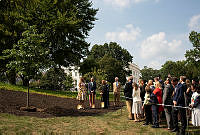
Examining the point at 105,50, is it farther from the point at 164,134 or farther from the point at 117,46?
the point at 164,134

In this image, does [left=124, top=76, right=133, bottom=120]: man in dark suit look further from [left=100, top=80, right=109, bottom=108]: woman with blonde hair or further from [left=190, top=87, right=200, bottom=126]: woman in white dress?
[left=100, top=80, right=109, bottom=108]: woman with blonde hair

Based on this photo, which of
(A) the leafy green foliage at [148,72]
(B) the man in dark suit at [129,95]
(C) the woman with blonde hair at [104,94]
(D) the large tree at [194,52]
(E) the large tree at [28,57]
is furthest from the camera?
(A) the leafy green foliage at [148,72]

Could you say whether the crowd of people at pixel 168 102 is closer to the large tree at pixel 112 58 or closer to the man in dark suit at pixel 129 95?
the man in dark suit at pixel 129 95

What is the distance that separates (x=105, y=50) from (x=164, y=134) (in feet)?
195

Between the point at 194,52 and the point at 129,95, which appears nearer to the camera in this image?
the point at 129,95

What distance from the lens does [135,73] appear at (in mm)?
134000

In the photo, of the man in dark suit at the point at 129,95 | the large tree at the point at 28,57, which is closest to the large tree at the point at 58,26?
the large tree at the point at 28,57

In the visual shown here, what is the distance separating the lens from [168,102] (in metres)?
8.61

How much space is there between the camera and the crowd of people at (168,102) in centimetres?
786

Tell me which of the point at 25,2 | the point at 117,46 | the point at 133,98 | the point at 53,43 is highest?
the point at 117,46

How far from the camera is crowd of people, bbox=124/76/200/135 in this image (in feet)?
25.8

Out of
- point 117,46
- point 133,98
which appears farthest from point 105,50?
point 133,98

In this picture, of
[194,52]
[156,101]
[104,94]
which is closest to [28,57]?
[104,94]

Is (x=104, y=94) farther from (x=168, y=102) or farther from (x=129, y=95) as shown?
(x=168, y=102)
